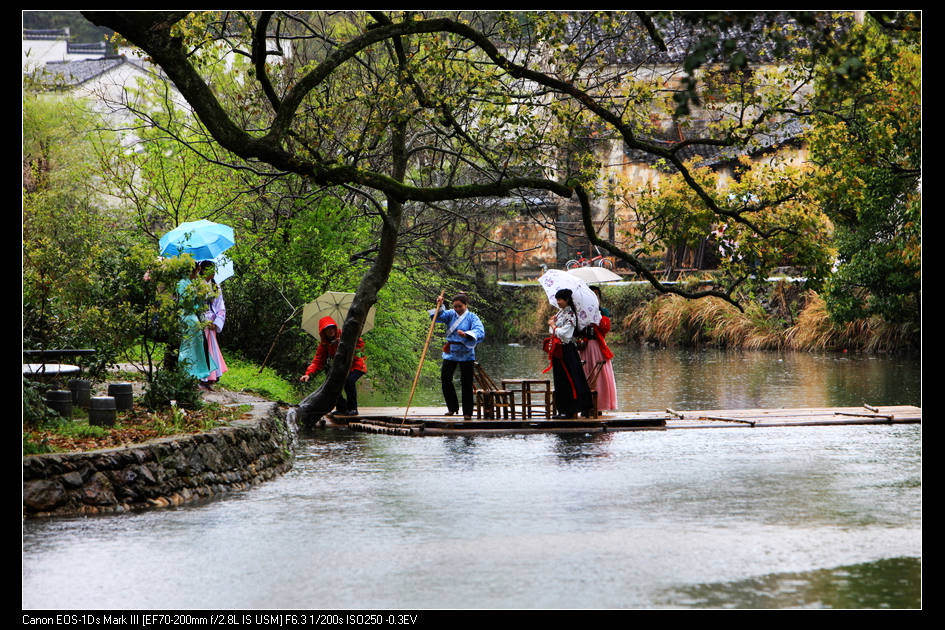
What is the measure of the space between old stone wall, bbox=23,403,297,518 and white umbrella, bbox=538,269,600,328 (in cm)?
534

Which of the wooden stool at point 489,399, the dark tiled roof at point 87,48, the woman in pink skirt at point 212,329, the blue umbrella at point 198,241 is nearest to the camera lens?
the blue umbrella at point 198,241

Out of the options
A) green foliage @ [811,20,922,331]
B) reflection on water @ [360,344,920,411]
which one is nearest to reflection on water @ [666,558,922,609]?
green foliage @ [811,20,922,331]

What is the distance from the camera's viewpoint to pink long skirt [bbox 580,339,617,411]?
56.7ft

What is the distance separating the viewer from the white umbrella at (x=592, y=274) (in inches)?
711

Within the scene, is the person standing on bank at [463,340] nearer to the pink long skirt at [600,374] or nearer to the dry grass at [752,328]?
the pink long skirt at [600,374]

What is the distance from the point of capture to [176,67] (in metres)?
11.7

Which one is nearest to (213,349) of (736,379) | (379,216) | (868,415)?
(379,216)

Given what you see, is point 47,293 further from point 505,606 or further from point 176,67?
point 505,606

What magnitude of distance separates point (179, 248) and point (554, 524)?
7.91 metres

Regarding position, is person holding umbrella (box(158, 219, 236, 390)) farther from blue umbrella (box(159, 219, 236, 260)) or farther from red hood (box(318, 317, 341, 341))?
red hood (box(318, 317, 341, 341))

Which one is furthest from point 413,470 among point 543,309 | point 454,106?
point 543,309

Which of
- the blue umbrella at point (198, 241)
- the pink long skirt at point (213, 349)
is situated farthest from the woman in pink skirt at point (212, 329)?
the blue umbrella at point (198, 241)

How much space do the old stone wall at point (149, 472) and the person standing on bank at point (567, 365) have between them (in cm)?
520

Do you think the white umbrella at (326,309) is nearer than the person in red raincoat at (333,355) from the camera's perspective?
No
